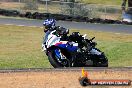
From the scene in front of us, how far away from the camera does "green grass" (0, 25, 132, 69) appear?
60.4 feet

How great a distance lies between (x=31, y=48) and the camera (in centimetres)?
2481

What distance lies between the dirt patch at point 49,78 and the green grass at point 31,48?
19.1 ft

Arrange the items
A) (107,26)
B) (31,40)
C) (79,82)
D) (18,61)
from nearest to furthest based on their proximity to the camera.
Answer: (79,82), (18,61), (31,40), (107,26)

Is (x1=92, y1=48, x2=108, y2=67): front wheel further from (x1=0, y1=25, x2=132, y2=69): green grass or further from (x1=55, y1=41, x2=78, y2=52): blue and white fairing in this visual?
(x1=0, y1=25, x2=132, y2=69): green grass

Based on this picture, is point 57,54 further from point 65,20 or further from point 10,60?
point 65,20

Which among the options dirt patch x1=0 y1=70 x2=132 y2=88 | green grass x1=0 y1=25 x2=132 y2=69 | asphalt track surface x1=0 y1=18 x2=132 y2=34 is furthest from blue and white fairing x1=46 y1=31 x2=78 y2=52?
asphalt track surface x1=0 y1=18 x2=132 y2=34

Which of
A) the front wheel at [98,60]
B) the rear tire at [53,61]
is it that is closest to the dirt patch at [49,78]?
the front wheel at [98,60]

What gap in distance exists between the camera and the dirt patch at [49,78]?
392 inches

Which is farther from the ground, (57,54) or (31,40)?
(57,54)

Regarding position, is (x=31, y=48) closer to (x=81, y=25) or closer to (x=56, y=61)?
(x=56, y=61)

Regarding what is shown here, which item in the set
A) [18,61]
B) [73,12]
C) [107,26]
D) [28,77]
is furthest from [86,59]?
[73,12]

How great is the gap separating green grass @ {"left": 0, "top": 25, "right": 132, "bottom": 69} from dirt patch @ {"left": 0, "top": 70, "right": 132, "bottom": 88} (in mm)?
5814

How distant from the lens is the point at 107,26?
123ft

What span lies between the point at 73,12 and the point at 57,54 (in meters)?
28.4
